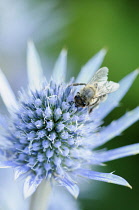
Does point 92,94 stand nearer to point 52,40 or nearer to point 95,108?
point 95,108

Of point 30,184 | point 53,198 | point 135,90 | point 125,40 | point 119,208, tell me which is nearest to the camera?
point 30,184

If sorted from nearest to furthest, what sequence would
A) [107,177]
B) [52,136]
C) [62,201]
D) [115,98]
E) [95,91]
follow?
1. [107,177]
2. [52,136]
3. [95,91]
4. [115,98]
5. [62,201]

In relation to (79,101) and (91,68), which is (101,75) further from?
(91,68)

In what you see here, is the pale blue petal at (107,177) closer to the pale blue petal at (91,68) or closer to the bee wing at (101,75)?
the bee wing at (101,75)

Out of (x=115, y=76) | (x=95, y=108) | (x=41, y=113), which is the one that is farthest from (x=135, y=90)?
(x=41, y=113)

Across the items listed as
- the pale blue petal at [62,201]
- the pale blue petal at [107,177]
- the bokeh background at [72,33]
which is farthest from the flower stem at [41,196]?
the bokeh background at [72,33]

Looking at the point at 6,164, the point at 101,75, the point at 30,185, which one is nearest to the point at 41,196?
the point at 30,185

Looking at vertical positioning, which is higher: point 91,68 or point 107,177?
point 91,68
